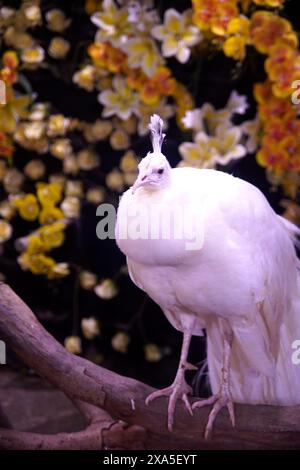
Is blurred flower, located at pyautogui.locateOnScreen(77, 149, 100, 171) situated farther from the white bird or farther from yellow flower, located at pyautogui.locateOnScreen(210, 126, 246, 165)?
the white bird

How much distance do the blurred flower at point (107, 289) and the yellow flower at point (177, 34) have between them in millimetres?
509

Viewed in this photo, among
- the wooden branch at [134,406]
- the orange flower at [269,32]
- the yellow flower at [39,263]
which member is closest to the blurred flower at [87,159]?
the yellow flower at [39,263]

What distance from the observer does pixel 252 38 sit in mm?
1307

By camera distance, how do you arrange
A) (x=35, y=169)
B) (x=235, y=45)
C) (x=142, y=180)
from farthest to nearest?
(x=35, y=169) → (x=235, y=45) → (x=142, y=180)

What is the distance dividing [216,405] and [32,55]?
868 mm

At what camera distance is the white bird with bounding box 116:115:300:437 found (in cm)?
91

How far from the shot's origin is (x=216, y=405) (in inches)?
40.0

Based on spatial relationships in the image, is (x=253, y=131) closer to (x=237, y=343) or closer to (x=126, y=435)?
(x=237, y=343)

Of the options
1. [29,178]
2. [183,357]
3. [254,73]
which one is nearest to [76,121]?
[29,178]

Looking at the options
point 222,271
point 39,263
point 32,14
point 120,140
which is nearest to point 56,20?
point 32,14

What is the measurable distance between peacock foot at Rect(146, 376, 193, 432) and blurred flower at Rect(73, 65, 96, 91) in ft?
2.30

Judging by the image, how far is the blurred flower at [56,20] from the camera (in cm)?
150

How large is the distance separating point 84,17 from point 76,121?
0.76 feet

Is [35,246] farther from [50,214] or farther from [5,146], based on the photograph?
[5,146]
